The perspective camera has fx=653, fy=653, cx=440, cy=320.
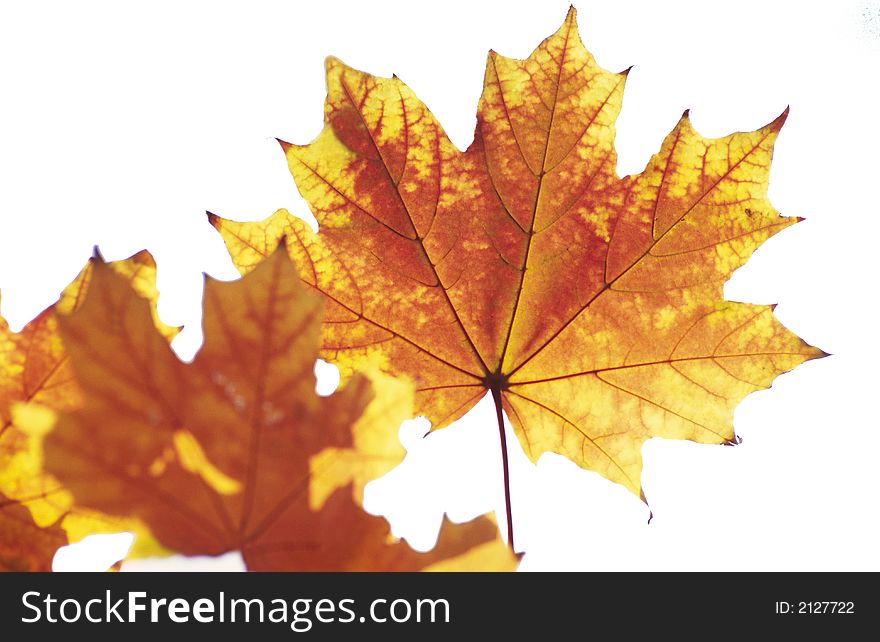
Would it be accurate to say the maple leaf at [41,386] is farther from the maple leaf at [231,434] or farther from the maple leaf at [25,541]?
the maple leaf at [231,434]

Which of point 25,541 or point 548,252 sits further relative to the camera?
point 548,252

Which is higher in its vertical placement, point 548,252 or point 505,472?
point 548,252

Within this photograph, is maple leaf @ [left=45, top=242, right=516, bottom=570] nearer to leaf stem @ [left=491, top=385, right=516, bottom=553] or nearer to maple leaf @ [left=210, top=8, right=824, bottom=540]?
leaf stem @ [left=491, top=385, right=516, bottom=553]

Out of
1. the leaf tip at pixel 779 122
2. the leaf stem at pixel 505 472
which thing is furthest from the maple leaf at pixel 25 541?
the leaf tip at pixel 779 122

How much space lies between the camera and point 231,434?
1.67 feet

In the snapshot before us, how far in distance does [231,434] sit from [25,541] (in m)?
0.32

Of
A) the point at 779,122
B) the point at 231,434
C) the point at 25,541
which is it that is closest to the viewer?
the point at 231,434

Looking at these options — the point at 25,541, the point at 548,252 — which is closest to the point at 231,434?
the point at 25,541

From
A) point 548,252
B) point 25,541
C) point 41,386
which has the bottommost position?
point 25,541

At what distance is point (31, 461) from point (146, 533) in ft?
0.89

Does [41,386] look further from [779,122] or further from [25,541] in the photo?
[779,122]

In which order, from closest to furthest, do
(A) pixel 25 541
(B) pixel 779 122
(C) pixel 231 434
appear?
(C) pixel 231 434
(A) pixel 25 541
(B) pixel 779 122

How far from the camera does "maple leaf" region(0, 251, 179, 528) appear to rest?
0.66m
